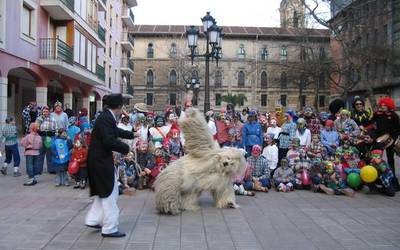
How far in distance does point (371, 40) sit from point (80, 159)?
Answer: 30.4 m

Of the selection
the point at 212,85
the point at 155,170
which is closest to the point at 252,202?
the point at 155,170

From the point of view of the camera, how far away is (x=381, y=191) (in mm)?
10211

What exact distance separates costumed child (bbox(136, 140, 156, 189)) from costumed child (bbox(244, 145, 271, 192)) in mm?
2153

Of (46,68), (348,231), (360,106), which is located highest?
(46,68)

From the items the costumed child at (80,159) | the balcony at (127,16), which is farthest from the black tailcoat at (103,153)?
the balcony at (127,16)

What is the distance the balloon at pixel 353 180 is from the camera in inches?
400

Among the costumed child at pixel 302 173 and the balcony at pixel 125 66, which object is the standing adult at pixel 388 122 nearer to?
the costumed child at pixel 302 173

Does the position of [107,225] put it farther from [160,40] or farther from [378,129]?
[160,40]

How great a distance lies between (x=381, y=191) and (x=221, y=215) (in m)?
4.36

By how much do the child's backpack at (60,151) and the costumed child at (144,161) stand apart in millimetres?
1634

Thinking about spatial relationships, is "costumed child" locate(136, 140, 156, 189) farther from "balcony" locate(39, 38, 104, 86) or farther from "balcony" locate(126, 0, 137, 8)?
"balcony" locate(126, 0, 137, 8)

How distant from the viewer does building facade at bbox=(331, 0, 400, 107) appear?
1144 inches

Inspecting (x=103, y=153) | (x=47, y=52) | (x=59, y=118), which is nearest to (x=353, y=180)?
(x=103, y=153)

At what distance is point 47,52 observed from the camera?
2380cm
